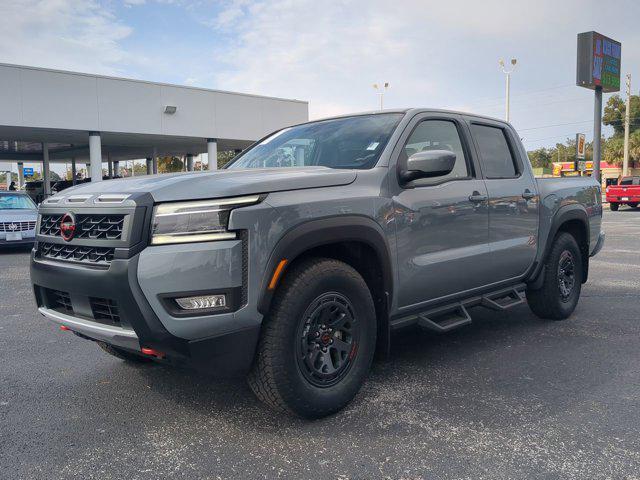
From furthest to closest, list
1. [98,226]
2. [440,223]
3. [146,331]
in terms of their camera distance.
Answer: [440,223] → [98,226] → [146,331]

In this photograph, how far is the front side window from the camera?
4.14m

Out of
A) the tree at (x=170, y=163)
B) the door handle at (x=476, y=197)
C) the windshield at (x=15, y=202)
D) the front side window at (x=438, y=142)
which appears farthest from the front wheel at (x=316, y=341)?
the tree at (x=170, y=163)

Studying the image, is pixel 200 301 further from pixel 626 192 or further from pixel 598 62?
pixel 598 62

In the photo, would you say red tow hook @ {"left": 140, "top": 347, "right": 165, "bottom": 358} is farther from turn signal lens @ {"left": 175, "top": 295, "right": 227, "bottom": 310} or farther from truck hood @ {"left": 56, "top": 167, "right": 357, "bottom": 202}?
truck hood @ {"left": 56, "top": 167, "right": 357, "bottom": 202}

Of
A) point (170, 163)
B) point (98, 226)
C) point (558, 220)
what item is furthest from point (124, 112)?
point (170, 163)

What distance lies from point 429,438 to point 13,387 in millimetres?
2873

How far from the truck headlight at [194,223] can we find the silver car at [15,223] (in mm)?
10281

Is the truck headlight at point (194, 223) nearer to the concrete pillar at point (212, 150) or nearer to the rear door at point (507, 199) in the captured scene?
the rear door at point (507, 199)

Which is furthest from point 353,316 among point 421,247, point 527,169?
point 527,169

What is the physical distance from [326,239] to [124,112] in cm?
2299

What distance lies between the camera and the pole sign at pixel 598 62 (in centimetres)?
2541

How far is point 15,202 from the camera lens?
1306 cm

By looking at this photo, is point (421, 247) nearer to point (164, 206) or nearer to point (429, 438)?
point (429, 438)

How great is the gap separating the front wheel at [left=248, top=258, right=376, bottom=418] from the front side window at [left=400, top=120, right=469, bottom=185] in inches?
43.0
